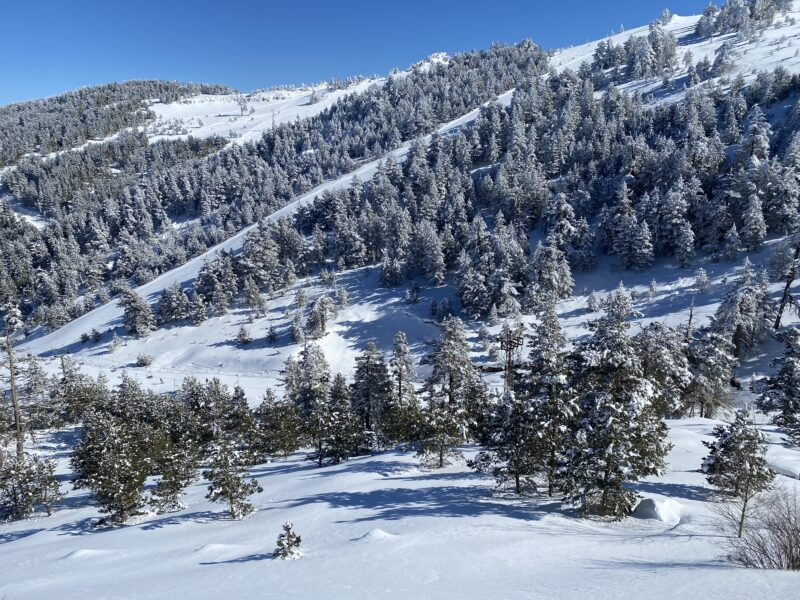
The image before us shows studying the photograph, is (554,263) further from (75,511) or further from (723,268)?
(75,511)

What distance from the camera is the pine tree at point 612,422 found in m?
16.4

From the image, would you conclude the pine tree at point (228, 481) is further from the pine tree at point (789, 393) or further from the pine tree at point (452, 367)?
the pine tree at point (789, 393)

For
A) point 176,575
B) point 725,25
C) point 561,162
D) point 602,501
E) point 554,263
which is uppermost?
point 725,25

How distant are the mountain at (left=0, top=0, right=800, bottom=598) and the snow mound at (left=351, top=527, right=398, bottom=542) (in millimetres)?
298

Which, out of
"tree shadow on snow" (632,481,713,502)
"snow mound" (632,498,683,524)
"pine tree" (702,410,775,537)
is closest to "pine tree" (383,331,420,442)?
"tree shadow on snow" (632,481,713,502)

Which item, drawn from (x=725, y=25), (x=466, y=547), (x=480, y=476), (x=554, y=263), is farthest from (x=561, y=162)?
(x=725, y=25)

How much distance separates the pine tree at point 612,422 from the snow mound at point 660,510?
40.7 inches

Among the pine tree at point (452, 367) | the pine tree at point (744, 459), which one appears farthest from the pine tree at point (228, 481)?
the pine tree at point (744, 459)

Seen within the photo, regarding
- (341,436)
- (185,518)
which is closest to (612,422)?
(185,518)

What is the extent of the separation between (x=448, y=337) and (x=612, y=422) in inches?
753

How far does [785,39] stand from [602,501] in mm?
204617

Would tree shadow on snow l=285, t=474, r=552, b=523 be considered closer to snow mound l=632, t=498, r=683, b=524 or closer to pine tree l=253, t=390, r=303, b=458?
snow mound l=632, t=498, r=683, b=524

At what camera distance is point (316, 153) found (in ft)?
607

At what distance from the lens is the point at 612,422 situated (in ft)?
54.5
